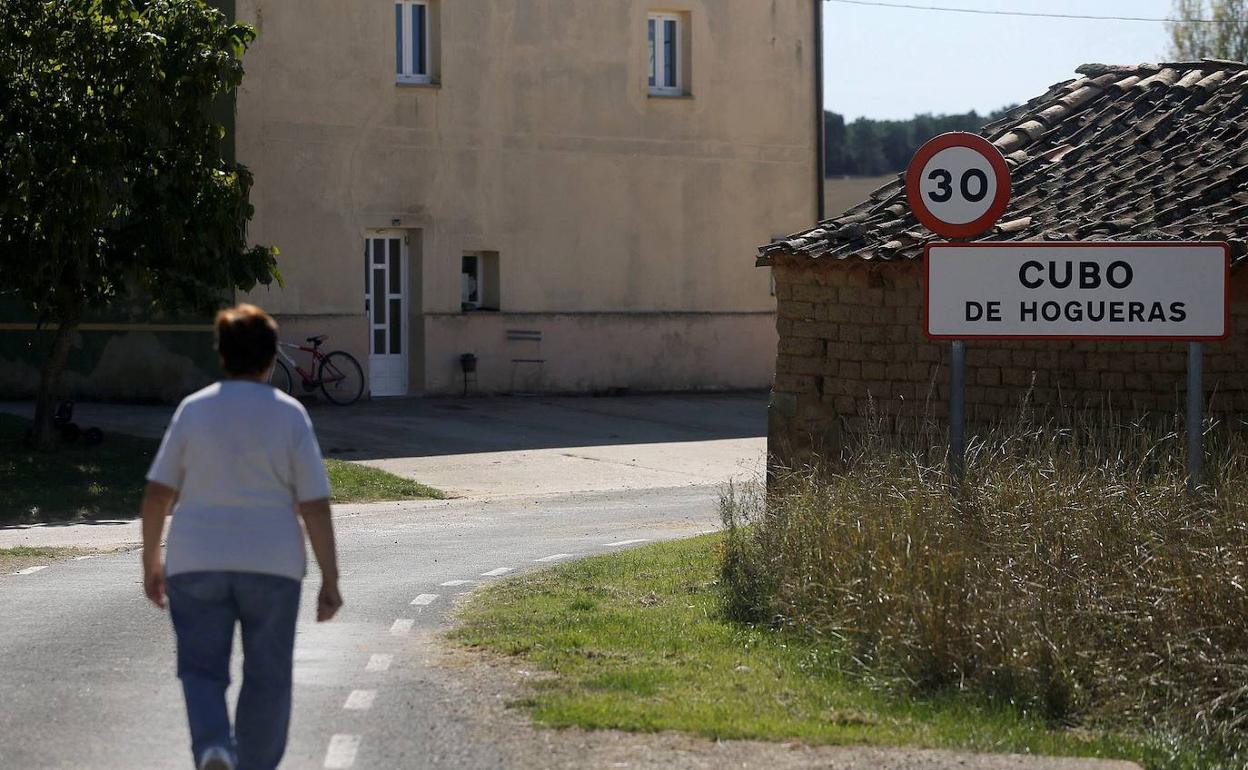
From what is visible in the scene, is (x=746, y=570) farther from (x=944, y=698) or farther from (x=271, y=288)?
(x=271, y=288)

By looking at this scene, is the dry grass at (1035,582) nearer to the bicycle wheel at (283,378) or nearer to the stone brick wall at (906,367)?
the stone brick wall at (906,367)

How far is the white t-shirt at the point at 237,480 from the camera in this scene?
5531 millimetres

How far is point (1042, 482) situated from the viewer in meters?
9.00

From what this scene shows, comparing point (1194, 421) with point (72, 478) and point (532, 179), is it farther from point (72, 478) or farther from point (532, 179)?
point (532, 179)

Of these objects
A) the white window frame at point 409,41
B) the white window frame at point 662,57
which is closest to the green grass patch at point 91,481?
the white window frame at point 409,41

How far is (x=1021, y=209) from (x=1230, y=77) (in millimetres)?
3027

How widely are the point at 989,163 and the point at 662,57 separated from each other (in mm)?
21421

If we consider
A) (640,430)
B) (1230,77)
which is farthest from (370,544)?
(640,430)

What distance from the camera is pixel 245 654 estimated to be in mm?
5668

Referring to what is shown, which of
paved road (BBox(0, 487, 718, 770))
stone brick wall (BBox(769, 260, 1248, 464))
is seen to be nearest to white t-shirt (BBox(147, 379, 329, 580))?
paved road (BBox(0, 487, 718, 770))

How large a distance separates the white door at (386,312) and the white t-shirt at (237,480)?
71.6 ft

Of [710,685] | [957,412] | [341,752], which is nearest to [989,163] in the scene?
[957,412]

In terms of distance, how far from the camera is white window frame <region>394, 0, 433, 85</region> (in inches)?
1085

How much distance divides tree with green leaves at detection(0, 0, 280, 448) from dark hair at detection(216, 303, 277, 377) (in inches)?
500
